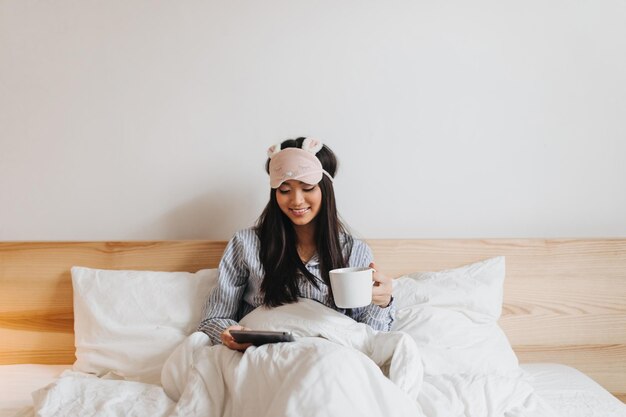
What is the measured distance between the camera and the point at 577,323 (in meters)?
1.87

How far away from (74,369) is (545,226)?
60.5 inches

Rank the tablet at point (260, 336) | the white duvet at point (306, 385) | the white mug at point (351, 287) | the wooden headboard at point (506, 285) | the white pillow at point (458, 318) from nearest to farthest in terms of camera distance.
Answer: the white duvet at point (306, 385)
the white mug at point (351, 287)
the tablet at point (260, 336)
the white pillow at point (458, 318)
the wooden headboard at point (506, 285)

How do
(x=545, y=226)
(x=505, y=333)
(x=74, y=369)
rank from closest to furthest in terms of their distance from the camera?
(x=74, y=369) → (x=505, y=333) → (x=545, y=226)

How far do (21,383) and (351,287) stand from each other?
3.42 ft

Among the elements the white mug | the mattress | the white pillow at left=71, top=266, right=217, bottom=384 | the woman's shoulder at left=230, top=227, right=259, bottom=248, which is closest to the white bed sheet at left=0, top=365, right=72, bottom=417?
the mattress

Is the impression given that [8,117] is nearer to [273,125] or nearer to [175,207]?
[175,207]

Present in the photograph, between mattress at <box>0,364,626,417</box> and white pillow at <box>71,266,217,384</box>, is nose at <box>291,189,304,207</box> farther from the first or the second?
mattress at <box>0,364,626,417</box>

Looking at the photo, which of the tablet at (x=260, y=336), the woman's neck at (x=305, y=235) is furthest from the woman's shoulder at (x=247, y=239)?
the tablet at (x=260, y=336)

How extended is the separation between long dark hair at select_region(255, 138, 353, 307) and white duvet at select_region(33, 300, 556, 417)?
112 millimetres

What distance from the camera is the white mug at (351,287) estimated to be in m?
1.27

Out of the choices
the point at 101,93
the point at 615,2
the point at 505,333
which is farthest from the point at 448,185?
the point at 101,93

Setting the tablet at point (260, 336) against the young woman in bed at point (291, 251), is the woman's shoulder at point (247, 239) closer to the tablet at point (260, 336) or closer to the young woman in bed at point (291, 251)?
the young woman in bed at point (291, 251)

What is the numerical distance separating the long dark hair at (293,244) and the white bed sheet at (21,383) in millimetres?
658

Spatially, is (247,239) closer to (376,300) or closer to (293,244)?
(293,244)
